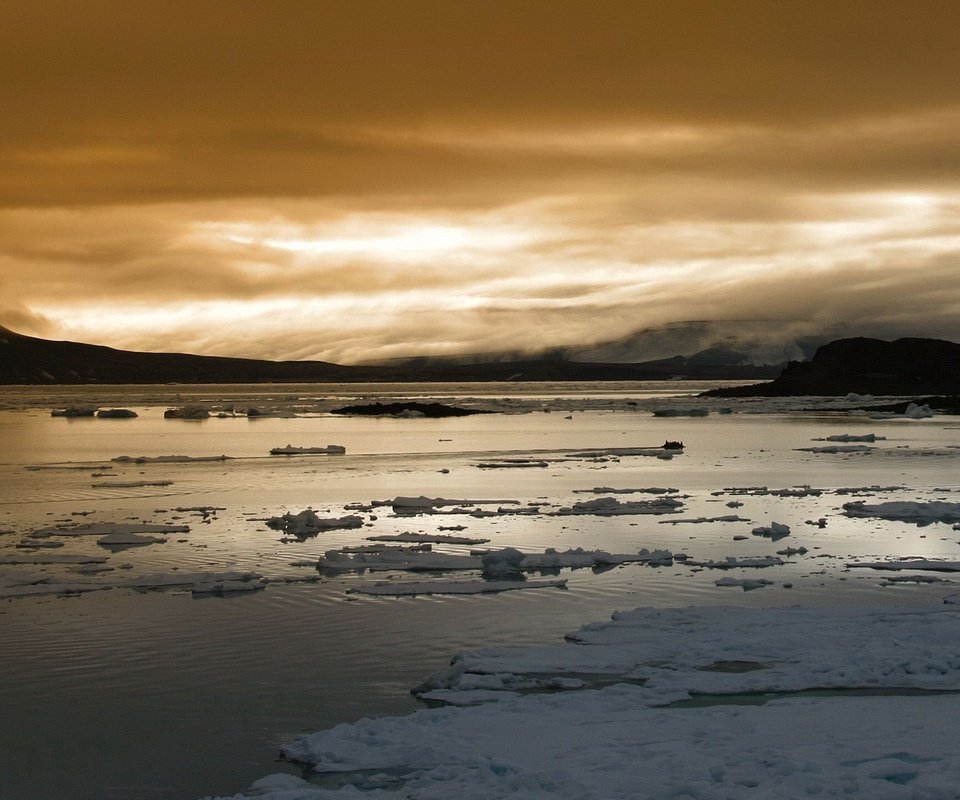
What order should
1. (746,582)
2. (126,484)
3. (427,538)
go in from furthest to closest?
(126,484) < (427,538) < (746,582)

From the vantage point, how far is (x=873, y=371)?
110938 mm

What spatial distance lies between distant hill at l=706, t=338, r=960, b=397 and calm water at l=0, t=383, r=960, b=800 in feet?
244

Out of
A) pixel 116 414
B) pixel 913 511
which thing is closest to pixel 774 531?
pixel 913 511

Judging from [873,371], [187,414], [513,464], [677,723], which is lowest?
[677,723]

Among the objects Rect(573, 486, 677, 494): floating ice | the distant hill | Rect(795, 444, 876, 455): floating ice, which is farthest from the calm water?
the distant hill

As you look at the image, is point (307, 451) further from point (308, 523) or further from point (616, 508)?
point (308, 523)

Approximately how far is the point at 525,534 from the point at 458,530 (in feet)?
3.93

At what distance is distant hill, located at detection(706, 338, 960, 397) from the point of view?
106 metres

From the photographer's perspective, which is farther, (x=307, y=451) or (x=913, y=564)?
(x=307, y=451)

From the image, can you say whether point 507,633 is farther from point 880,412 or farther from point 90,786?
point 880,412

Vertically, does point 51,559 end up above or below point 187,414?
below

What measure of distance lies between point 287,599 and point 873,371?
4195 inches

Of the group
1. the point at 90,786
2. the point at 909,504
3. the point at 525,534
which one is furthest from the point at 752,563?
the point at 90,786

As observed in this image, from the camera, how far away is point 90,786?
766 cm
